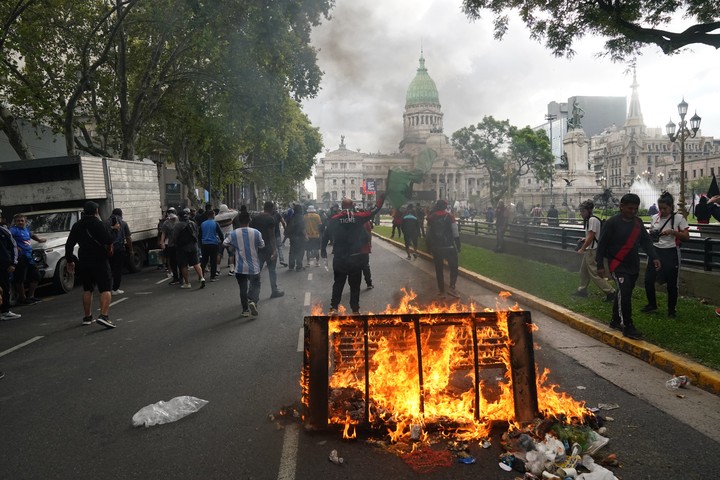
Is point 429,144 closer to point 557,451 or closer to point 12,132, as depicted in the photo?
point 12,132

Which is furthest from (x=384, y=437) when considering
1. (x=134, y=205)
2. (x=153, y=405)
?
(x=134, y=205)

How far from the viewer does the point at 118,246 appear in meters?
12.3

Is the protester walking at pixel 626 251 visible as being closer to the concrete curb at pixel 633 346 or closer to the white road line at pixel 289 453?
the concrete curb at pixel 633 346

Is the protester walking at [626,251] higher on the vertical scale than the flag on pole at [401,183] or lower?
lower

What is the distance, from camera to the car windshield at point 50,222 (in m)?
13.5

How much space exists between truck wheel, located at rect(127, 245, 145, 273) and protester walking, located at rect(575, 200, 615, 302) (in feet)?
40.9

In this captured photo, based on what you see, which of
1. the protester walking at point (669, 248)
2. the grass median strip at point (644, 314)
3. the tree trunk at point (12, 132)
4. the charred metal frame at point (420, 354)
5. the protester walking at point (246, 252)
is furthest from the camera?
the tree trunk at point (12, 132)

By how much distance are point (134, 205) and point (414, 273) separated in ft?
29.5

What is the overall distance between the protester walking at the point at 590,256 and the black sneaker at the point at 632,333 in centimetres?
222

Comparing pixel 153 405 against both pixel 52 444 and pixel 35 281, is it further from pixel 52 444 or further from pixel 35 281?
pixel 35 281

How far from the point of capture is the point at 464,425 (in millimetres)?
4082

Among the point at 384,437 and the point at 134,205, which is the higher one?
the point at 134,205

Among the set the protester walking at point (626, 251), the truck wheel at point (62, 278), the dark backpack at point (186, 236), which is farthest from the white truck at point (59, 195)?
the protester walking at point (626, 251)

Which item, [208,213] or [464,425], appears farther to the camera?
[208,213]
